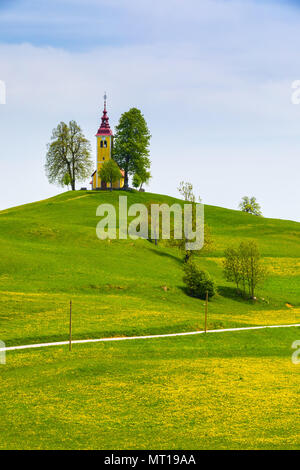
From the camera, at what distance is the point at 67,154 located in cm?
13362

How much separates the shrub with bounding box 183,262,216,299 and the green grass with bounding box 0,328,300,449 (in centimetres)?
2328

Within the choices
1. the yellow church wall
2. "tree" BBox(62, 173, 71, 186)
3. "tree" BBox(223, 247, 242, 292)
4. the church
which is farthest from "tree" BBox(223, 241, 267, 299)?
the yellow church wall

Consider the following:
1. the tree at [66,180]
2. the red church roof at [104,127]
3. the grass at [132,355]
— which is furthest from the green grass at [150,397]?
the red church roof at [104,127]

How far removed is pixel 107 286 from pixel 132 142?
72468 millimetres

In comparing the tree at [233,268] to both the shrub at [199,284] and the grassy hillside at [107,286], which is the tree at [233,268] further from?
the shrub at [199,284]

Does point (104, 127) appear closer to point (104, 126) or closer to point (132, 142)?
point (104, 126)

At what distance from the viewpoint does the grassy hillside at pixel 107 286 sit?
155ft

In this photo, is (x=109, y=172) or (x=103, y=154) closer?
(x=109, y=172)

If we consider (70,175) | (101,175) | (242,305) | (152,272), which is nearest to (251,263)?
(242,305)

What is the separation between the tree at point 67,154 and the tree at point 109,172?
8.11 metres

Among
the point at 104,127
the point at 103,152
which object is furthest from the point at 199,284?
the point at 104,127

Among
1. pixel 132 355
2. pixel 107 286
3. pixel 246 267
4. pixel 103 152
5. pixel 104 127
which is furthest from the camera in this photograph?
pixel 104 127

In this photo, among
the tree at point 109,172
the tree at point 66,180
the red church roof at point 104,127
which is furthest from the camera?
the red church roof at point 104,127

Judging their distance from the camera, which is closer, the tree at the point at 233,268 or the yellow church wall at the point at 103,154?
the tree at the point at 233,268
